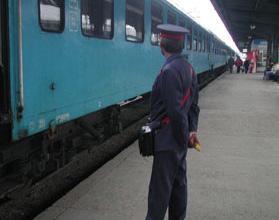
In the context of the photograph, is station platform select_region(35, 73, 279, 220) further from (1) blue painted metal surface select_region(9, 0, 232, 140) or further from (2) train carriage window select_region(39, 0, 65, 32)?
(2) train carriage window select_region(39, 0, 65, 32)

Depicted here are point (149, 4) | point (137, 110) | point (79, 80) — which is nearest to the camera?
point (79, 80)

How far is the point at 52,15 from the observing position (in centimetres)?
481

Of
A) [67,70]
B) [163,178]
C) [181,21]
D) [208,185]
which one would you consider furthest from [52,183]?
[181,21]

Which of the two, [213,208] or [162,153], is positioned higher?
[162,153]

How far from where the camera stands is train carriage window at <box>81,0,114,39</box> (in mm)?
5762

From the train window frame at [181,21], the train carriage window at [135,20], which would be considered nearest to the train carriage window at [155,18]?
the train carriage window at [135,20]

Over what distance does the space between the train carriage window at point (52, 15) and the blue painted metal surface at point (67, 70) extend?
0.22 feet

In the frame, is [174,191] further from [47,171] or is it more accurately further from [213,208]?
[47,171]

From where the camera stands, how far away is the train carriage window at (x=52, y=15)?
4570 millimetres

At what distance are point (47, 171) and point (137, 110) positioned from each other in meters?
6.96

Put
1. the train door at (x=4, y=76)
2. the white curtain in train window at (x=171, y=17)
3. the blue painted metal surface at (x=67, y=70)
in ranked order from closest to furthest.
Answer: the train door at (x=4, y=76) < the blue painted metal surface at (x=67, y=70) < the white curtain in train window at (x=171, y=17)

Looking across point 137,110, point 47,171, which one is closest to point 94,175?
point 47,171

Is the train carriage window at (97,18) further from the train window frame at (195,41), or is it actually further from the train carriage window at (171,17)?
the train window frame at (195,41)

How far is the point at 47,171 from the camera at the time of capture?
5.90 meters
